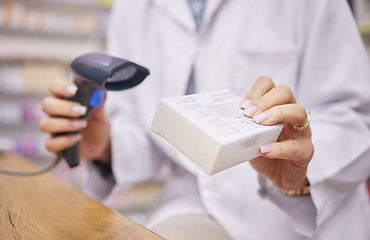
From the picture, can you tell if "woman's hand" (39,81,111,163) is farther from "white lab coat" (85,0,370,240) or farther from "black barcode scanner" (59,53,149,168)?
"white lab coat" (85,0,370,240)

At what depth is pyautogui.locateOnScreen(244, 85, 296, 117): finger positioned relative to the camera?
1.15 ft

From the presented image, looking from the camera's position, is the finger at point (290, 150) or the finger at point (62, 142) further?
the finger at point (62, 142)

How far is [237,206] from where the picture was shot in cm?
62

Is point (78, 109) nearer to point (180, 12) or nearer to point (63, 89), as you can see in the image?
point (63, 89)

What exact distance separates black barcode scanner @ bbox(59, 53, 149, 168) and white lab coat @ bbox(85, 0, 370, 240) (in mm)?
206

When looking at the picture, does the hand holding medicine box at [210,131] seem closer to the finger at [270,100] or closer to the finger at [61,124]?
the finger at [270,100]

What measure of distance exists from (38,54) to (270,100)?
2074 millimetres

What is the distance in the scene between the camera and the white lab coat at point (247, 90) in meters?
0.50

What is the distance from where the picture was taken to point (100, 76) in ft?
1.47

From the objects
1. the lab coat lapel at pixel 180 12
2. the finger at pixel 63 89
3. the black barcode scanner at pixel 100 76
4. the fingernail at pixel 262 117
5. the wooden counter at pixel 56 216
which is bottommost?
the wooden counter at pixel 56 216

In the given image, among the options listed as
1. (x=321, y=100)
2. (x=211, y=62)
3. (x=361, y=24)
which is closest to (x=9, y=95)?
(x=211, y=62)

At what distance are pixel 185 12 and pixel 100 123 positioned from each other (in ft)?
1.05

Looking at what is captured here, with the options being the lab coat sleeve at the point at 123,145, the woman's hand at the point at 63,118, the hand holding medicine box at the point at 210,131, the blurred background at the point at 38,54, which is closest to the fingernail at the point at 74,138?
the woman's hand at the point at 63,118

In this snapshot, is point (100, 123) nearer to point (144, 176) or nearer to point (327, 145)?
point (144, 176)
